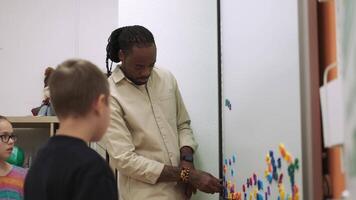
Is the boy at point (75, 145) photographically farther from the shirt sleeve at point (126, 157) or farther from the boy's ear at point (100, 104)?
the shirt sleeve at point (126, 157)

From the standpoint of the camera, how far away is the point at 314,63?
1.12 m

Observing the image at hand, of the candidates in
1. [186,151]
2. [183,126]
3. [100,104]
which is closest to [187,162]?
[186,151]

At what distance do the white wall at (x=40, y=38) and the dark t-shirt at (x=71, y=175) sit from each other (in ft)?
7.91

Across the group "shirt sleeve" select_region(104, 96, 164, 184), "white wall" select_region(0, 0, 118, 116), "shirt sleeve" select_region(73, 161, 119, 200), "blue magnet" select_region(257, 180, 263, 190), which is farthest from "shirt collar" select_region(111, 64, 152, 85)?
"white wall" select_region(0, 0, 118, 116)

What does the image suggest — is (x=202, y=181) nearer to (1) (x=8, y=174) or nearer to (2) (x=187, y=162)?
(2) (x=187, y=162)

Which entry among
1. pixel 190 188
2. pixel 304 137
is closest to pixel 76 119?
pixel 304 137

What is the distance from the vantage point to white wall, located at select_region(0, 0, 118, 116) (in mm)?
3490

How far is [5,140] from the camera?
2332 mm

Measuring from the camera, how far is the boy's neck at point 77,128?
3.72 feet

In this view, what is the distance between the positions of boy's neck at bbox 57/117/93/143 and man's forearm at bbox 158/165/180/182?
2.39ft

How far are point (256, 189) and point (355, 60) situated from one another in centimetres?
79

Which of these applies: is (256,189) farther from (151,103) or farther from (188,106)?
(188,106)

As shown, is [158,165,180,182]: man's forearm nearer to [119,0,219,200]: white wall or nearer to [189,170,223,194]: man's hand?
[189,170,223,194]: man's hand

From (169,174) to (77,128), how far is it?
2.52 ft
